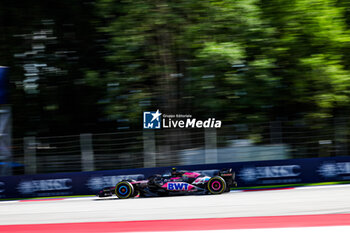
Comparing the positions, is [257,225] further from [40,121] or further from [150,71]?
[40,121]

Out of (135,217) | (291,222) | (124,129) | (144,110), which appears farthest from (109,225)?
(124,129)

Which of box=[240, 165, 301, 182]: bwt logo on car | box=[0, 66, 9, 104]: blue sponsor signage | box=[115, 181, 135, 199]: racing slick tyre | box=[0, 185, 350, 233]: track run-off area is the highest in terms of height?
box=[0, 66, 9, 104]: blue sponsor signage

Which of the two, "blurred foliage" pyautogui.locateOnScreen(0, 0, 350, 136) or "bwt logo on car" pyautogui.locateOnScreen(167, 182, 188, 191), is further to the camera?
"blurred foliage" pyautogui.locateOnScreen(0, 0, 350, 136)

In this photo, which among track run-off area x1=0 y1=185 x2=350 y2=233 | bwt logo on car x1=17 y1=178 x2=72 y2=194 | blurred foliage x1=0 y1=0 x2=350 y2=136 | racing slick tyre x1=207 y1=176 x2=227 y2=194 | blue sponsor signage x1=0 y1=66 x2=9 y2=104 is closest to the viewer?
track run-off area x1=0 y1=185 x2=350 y2=233

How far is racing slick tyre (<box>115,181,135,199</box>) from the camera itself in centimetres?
1114

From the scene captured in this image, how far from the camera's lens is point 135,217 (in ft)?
27.2

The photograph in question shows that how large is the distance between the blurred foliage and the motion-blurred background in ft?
0.11

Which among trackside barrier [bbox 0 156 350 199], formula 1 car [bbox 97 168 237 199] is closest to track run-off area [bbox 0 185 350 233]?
formula 1 car [bbox 97 168 237 199]

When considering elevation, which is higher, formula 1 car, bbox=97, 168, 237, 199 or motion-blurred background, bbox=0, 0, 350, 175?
motion-blurred background, bbox=0, 0, 350, 175

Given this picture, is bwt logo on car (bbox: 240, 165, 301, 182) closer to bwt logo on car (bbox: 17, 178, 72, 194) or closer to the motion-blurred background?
the motion-blurred background

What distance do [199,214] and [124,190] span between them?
11.9 feet

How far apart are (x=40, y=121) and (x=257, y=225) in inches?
462

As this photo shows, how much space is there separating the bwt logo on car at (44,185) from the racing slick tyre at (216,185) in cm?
465

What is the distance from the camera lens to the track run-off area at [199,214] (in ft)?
23.4
